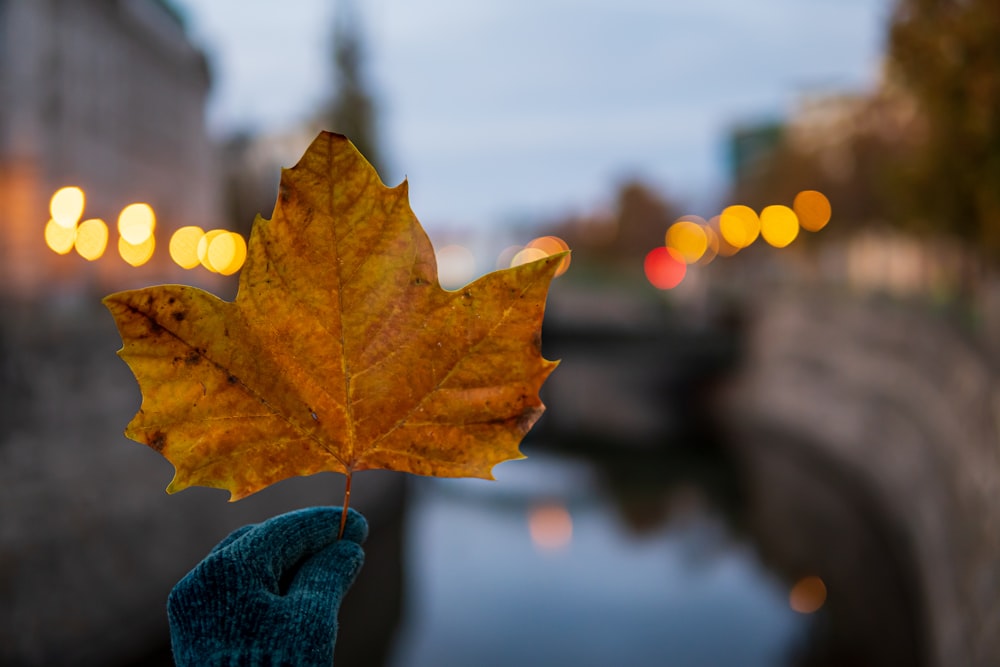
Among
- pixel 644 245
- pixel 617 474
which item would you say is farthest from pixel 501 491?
pixel 644 245

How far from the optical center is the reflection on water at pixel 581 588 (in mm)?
16156

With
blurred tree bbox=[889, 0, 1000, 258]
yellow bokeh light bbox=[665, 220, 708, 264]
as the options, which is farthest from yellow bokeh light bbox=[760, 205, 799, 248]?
blurred tree bbox=[889, 0, 1000, 258]

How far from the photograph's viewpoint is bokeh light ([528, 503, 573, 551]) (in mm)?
23127

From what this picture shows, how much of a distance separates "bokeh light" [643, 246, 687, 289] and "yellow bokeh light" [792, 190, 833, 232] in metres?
22.7

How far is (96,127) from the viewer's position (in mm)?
19828

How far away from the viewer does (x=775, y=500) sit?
26.3 meters

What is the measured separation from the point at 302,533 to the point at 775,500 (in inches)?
1015

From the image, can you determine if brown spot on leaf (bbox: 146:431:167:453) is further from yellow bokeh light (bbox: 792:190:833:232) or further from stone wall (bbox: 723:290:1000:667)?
yellow bokeh light (bbox: 792:190:833:232)

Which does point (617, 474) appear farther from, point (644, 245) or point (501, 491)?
point (644, 245)

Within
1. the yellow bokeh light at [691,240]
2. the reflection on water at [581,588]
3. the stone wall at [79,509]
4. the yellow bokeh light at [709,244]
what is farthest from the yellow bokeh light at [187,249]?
the yellow bokeh light at [709,244]

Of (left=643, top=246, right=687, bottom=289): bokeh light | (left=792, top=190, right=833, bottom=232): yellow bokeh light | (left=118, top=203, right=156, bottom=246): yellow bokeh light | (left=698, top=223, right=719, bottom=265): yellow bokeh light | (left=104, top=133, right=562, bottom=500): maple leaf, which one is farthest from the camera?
(left=643, top=246, right=687, bottom=289): bokeh light

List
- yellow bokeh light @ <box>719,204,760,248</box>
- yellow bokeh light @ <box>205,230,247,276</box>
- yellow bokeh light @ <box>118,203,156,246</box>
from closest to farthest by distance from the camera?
yellow bokeh light @ <box>118,203,156,246</box> < yellow bokeh light @ <box>205,230,247,276</box> < yellow bokeh light @ <box>719,204,760,248</box>

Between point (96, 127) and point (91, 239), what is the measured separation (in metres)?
12.2

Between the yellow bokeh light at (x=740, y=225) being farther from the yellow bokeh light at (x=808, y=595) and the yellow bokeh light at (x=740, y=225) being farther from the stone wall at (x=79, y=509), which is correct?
the stone wall at (x=79, y=509)
